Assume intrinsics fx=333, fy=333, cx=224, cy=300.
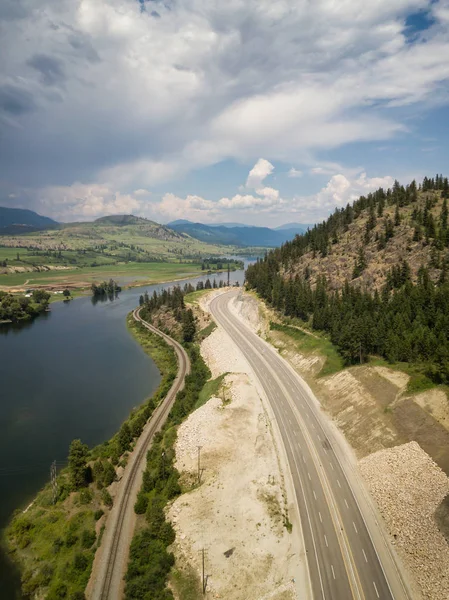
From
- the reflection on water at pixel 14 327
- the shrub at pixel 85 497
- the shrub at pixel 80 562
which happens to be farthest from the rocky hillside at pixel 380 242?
the reflection on water at pixel 14 327

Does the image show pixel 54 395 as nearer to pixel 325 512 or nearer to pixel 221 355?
pixel 221 355

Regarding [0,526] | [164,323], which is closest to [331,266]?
[164,323]

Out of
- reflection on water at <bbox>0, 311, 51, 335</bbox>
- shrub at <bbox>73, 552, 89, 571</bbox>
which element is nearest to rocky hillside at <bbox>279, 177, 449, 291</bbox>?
shrub at <bbox>73, 552, 89, 571</bbox>

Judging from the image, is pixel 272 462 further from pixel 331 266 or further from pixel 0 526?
pixel 331 266

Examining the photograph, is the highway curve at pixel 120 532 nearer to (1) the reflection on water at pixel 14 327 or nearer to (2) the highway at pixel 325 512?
(2) the highway at pixel 325 512

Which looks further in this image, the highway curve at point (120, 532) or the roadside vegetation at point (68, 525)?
the roadside vegetation at point (68, 525)

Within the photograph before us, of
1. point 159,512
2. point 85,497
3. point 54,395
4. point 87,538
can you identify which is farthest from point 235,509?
point 54,395
